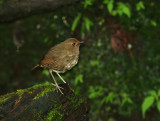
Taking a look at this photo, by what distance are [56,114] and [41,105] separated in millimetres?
220

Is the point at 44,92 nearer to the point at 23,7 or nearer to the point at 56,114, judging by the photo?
the point at 56,114

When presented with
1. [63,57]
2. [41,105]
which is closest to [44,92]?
[41,105]

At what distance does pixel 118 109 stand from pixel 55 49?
10.8 feet

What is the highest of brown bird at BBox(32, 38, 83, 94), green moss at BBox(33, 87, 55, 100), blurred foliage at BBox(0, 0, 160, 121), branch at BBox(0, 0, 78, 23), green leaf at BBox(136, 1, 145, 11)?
branch at BBox(0, 0, 78, 23)

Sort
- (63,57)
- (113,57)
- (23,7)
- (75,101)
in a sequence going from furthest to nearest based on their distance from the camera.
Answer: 1. (113,57)
2. (23,7)
3. (75,101)
4. (63,57)

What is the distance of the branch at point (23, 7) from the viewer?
5.17 meters

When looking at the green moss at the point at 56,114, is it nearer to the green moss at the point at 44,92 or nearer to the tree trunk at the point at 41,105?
the tree trunk at the point at 41,105

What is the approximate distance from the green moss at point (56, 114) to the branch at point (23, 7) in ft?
8.84

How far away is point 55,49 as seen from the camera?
3117mm

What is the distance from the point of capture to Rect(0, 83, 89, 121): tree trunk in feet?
9.12

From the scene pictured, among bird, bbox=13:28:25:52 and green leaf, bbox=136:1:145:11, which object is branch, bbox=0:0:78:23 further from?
green leaf, bbox=136:1:145:11

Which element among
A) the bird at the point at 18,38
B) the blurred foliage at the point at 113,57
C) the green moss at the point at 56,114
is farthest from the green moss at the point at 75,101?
the bird at the point at 18,38

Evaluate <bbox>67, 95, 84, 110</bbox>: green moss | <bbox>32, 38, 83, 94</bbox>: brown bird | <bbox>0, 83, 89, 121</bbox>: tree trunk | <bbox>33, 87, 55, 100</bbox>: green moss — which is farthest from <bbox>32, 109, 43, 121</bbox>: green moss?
<bbox>67, 95, 84, 110</bbox>: green moss

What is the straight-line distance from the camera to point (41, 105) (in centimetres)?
294
